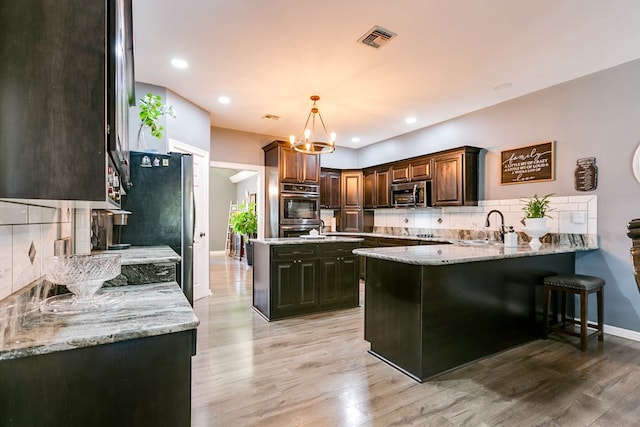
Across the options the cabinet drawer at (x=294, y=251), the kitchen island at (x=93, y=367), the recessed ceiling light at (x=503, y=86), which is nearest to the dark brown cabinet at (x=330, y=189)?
the cabinet drawer at (x=294, y=251)

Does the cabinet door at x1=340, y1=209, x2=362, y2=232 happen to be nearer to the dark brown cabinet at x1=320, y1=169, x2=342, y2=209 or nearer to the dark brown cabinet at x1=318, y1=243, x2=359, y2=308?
the dark brown cabinet at x1=320, y1=169, x2=342, y2=209

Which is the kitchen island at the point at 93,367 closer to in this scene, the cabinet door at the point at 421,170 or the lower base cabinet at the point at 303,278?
the lower base cabinet at the point at 303,278

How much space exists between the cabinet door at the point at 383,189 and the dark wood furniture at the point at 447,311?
10.1ft

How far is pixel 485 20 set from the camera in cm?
258

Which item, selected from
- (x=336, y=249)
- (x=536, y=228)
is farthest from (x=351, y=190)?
(x=536, y=228)

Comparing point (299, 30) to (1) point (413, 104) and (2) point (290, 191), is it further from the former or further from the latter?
(2) point (290, 191)

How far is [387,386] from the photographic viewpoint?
2.28 meters

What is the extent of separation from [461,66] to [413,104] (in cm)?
114

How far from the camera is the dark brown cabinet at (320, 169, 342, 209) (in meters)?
6.59

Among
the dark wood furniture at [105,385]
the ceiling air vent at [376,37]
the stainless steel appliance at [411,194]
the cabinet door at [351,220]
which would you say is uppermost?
the ceiling air vent at [376,37]

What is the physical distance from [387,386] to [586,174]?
3.26 m

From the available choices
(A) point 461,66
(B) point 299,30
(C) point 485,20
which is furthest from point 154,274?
(A) point 461,66

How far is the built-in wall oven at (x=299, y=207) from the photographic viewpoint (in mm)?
5605

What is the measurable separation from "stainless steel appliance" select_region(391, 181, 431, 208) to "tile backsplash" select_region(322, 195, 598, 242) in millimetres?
393
